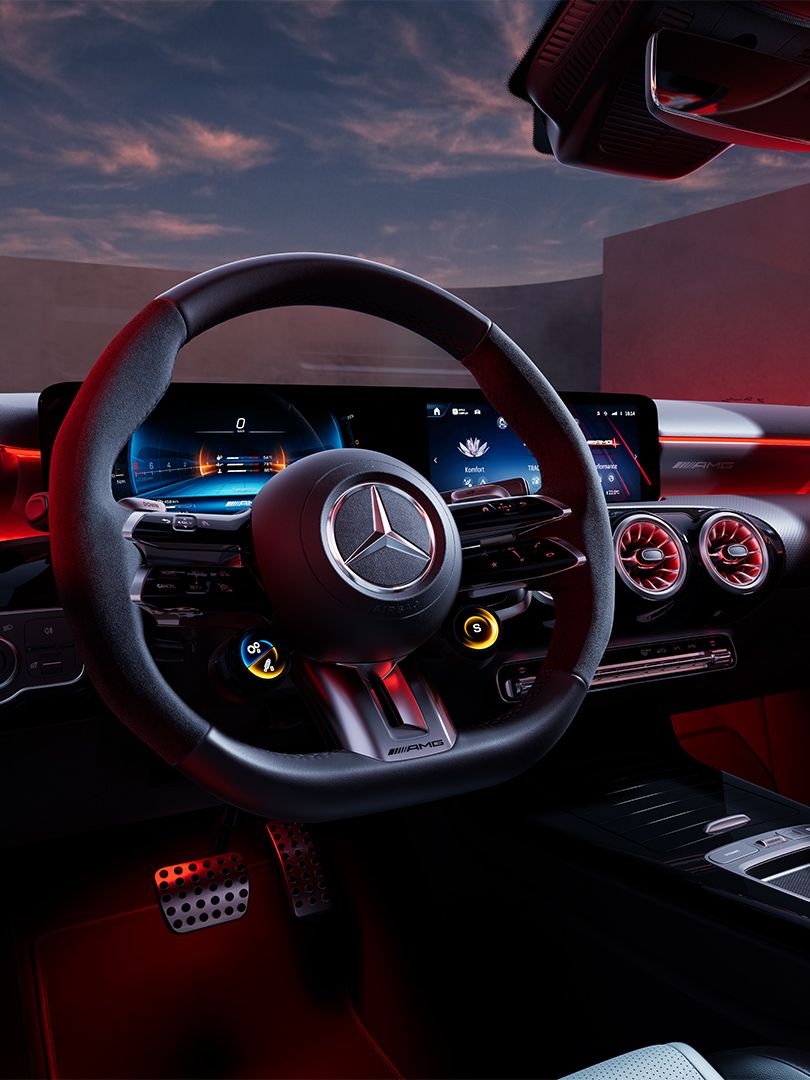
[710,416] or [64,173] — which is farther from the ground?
[64,173]

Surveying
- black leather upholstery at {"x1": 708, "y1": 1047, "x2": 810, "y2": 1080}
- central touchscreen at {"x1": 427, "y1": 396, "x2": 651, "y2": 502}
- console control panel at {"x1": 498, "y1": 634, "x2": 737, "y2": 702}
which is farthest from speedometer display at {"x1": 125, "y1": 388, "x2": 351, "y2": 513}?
black leather upholstery at {"x1": 708, "y1": 1047, "x2": 810, "y2": 1080}

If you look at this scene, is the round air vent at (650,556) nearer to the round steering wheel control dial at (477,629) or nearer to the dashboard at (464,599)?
the dashboard at (464,599)

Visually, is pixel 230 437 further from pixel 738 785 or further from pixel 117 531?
pixel 738 785

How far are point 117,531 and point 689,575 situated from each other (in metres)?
0.99

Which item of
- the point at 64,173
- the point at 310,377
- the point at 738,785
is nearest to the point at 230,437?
the point at 310,377

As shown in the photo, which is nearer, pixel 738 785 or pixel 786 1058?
pixel 786 1058

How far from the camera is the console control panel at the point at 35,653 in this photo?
0.93m

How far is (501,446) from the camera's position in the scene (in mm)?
1570

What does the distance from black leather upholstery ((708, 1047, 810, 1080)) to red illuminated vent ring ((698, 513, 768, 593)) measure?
77cm

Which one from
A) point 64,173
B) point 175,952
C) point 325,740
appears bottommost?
point 175,952

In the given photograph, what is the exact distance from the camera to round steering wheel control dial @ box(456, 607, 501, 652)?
84 cm

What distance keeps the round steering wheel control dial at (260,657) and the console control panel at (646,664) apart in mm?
537

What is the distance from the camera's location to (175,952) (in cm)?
145

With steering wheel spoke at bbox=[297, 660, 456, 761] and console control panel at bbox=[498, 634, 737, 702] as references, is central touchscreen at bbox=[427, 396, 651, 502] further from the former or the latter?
steering wheel spoke at bbox=[297, 660, 456, 761]
